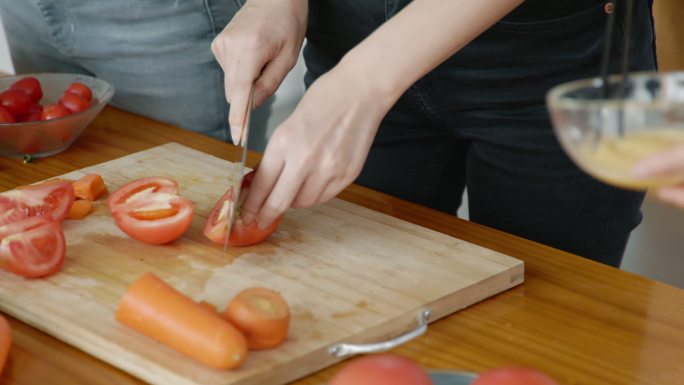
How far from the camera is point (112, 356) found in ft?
3.57

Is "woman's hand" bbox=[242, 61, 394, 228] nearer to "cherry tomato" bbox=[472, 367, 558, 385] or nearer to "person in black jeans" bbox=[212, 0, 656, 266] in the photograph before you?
"person in black jeans" bbox=[212, 0, 656, 266]

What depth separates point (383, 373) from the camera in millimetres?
764

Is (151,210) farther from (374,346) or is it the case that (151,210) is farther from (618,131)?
(618,131)

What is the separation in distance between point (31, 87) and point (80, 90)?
10cm

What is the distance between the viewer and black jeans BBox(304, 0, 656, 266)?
1478mm

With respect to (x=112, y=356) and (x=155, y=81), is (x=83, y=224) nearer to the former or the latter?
(x=112, y=356)

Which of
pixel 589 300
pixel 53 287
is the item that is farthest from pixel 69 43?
pixel 589 300

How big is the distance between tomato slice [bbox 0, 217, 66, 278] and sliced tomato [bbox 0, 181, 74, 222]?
101 millimetres

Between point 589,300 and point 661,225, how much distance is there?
4.68 ft

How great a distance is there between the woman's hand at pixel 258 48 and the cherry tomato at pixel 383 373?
664 millimetres

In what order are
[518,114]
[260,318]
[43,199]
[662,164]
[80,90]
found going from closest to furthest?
1. [662,164]
2. [260,318]
3. [43,199]
4. [518,114]
5. [80,90]

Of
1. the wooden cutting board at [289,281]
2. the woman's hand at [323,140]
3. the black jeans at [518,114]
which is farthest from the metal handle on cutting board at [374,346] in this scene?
the black jeans at [518,114]

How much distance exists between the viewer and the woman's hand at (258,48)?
4.64ft

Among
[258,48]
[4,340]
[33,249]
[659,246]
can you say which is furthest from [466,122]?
[659,246]
